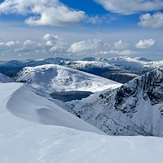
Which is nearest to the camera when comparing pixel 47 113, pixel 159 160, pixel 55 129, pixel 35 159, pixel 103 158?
pixel 159 160

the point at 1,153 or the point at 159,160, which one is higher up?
the point at 159,160

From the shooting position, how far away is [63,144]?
2019 cm

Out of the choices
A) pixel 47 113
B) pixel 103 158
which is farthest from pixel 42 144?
pixel 47 113

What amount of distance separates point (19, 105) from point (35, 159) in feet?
82.9

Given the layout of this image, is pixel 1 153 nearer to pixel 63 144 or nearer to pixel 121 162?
pixel 63 144

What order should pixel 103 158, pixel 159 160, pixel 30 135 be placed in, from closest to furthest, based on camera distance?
pixel 159 160, pixel 103 158, pixel 30 135

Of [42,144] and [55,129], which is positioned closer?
[42,144]

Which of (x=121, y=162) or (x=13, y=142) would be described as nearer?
(x=121, y=162)

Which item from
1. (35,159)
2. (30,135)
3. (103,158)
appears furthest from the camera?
(30,135)

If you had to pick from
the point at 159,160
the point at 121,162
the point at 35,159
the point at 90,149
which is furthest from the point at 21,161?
the point at 159,160

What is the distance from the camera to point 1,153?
775 inches

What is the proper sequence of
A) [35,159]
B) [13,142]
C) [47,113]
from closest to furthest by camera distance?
[35,159]
[13,142]
[47,113]

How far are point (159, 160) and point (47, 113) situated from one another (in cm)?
2757

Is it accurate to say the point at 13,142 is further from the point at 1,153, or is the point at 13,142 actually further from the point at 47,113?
the point at 47,113
